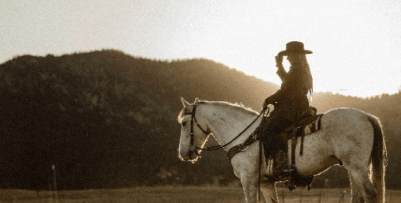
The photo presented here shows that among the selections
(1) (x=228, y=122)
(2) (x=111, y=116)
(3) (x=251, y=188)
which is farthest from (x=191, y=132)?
(2) (x=111, y=116)

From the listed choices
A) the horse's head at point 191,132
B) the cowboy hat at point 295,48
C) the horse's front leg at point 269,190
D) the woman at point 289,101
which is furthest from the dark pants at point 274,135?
the horse's head at point 191,132

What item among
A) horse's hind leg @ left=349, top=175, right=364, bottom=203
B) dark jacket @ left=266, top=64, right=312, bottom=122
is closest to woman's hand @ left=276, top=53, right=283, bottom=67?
dark jacket @ left=266, top=64, right=312, bottom=122

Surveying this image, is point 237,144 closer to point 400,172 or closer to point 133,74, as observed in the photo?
point 400,172

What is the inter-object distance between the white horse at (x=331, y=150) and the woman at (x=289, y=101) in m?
0.36

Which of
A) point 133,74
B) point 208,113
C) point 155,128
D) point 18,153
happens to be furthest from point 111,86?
point 208,113

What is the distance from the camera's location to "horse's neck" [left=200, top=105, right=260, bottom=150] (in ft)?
34.2

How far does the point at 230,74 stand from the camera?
70.6 m

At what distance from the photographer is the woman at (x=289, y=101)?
31.2 ft

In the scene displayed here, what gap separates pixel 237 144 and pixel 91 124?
4055 centimetres

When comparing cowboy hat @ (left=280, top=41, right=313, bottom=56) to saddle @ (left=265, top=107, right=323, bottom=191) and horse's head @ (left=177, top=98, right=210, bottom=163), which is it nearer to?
saddle @ (left=265, top=107, right=323, bottom=191)

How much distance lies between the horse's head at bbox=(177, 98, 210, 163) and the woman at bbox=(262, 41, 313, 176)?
175 cm

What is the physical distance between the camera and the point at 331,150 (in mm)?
9062

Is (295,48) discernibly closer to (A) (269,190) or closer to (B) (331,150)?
(B) (331,150)

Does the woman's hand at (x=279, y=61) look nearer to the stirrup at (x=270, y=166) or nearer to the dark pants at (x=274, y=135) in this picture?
the dark pants at (x=274, y=135)
